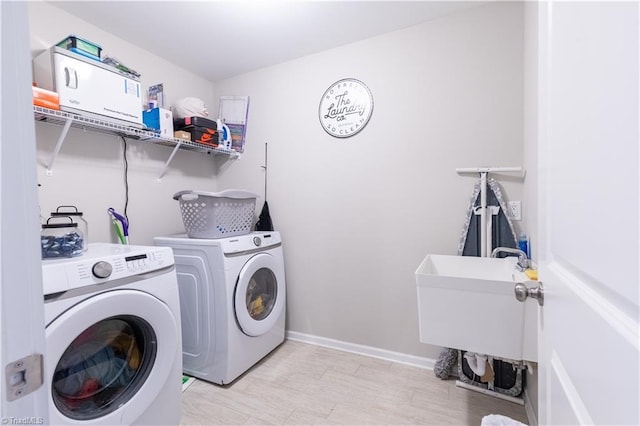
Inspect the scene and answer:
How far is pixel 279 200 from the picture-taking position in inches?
98.4

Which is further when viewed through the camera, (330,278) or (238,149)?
(238,149)

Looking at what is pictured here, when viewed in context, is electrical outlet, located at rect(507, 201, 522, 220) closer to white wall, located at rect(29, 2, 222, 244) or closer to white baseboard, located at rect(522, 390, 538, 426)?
white baseboard, located at rect(522, 390, 538, 426)

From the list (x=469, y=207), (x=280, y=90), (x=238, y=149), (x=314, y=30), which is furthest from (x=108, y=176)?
(x=469, y=207)

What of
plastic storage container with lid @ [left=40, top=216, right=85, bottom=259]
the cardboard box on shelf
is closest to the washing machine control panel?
plastic storage container with lid @ [left=40, top=216, right=85, bottom=259]

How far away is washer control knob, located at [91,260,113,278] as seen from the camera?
1106mm

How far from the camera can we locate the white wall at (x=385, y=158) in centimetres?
182

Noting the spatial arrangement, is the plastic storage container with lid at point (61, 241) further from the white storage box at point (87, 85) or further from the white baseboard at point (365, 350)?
the white baseboard at point (365, 350)

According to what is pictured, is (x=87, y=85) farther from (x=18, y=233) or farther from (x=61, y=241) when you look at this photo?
(x=18, y=233)

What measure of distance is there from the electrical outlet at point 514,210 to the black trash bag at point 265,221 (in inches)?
67.0

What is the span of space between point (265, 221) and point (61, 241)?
1372mm

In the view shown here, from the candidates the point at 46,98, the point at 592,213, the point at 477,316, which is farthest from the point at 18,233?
the point at 46,98

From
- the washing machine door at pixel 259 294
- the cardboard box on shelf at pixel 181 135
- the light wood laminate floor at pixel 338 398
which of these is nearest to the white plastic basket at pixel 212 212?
the washing machine door at pixel 259 294

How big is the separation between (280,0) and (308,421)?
2.36 metres

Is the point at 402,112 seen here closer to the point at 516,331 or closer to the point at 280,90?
the point at 280,90
